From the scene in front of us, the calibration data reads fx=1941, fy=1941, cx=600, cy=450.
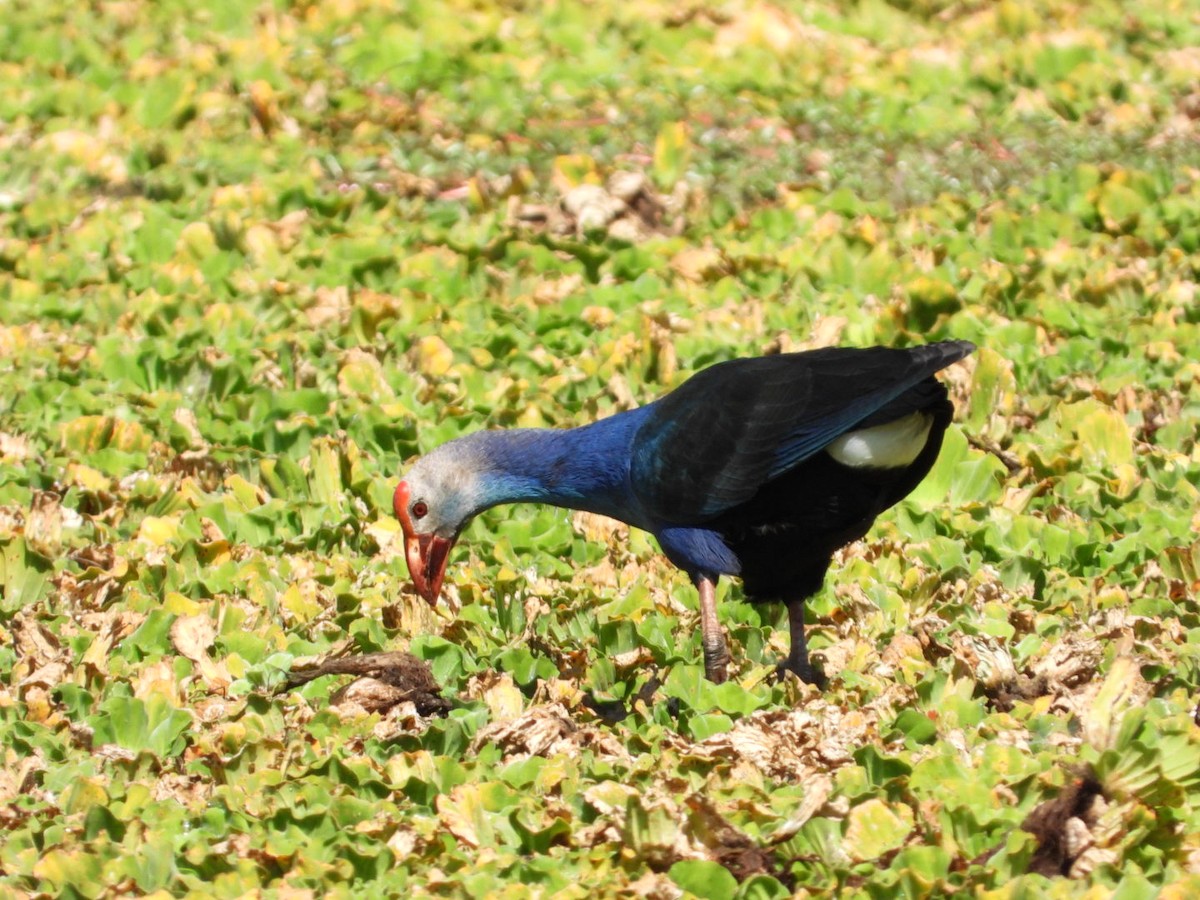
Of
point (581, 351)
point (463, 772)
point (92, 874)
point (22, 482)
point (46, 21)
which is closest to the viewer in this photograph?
point (92, 874)

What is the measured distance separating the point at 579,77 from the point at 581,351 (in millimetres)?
2454

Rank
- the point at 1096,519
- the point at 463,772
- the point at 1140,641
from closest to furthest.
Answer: the point at 463,772 < the point at 1140,641 < the point at 1096,519

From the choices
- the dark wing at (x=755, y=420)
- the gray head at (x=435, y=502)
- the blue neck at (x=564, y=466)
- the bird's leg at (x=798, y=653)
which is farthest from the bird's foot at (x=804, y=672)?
the gray head at (x=435, y=502)

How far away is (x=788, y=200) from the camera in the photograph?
745 cm

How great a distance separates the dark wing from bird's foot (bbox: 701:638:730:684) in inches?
11.8

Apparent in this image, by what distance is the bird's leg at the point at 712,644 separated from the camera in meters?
4.44

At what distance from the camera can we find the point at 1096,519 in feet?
17.0

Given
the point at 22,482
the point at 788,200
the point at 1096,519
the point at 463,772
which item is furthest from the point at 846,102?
the point at 463,772

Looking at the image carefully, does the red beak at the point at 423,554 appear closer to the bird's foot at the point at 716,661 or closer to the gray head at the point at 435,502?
the gray head at the point at 435,502

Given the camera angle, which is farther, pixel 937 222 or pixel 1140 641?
pixel 937 222

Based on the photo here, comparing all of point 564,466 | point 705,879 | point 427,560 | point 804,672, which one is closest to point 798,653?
point 804,672

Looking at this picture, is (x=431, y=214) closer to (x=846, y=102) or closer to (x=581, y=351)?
(x=581, y=351)

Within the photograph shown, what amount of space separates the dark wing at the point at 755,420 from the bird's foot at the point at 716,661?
30 centimetres

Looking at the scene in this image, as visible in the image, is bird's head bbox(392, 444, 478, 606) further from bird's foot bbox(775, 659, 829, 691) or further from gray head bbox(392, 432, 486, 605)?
bird's foot bbox(775, 659, 829, 691)
